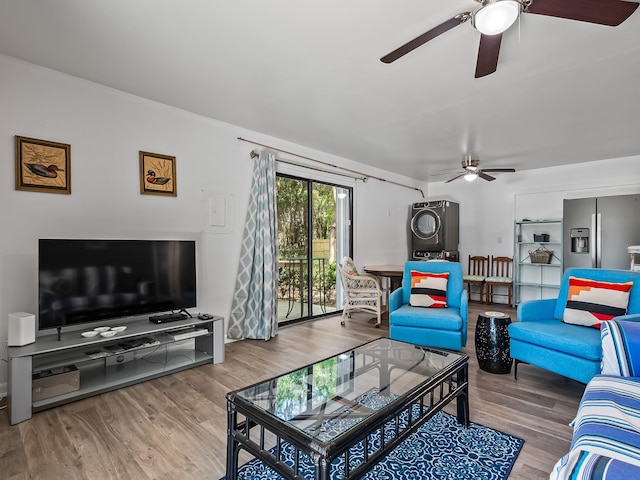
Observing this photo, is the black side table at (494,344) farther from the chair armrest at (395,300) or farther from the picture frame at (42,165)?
the picture frame at (42,165)

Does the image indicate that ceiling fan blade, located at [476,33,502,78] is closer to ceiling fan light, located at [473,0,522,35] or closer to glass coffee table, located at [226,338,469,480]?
ceiling fan light, located at [473,0,522,35]

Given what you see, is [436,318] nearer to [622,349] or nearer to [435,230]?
[622,349]

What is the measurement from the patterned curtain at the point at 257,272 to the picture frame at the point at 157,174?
36.1 inches

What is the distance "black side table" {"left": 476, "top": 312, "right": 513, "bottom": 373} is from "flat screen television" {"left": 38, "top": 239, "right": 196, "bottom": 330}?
2.62 metres

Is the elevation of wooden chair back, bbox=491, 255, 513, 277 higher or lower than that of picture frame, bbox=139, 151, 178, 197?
lower

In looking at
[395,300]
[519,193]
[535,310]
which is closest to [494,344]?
[535,310]

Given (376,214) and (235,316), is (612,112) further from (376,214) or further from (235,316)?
(235,316)

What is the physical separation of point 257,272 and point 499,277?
4549mm

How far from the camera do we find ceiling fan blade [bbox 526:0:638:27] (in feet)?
4.77

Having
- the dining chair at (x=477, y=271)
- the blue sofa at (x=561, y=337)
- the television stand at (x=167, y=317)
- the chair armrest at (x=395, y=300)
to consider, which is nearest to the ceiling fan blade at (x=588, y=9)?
the blue sofa at (x=561, y=337)

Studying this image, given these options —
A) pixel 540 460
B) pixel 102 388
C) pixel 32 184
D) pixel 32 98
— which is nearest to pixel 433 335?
pixel 540 460

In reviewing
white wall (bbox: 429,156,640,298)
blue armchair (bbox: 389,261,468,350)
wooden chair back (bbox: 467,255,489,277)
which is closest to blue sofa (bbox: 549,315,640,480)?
blue armchair (bbox: 389,261,468,350)

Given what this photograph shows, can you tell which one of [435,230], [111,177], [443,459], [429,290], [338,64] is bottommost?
[443,459]

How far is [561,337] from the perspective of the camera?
2352 mm
